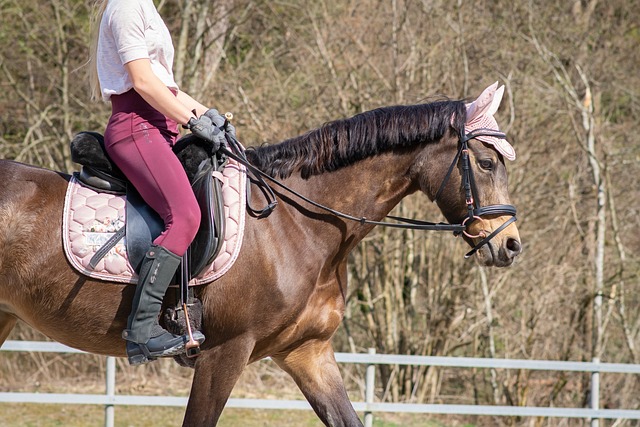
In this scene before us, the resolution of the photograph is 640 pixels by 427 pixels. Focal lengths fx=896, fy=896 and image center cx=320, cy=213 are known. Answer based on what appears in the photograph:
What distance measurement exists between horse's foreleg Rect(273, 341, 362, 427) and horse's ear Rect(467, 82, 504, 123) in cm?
138

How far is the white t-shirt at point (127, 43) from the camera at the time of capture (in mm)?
4133

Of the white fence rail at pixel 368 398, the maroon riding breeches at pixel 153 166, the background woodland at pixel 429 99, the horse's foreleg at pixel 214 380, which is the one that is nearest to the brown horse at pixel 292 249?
the horse's foreleg at pixel 214 380

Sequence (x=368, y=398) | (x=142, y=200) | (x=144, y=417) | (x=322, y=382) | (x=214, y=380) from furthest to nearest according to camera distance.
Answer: (x=144, y=417), (x=368, y=398), (x=322, y=382), (x=142, y=200), (x=214, y=380)

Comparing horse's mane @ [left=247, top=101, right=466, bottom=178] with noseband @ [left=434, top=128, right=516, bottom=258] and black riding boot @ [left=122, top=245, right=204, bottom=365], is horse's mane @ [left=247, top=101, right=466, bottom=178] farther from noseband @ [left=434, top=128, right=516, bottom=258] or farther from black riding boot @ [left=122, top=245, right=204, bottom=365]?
black riding boot @ [left=122, top=245, right=204, bottom=365]

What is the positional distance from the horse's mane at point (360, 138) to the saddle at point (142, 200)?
0.36m

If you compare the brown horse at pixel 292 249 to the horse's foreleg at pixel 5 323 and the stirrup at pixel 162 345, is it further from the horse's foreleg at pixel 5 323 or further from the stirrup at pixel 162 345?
the stirrup at pixel 162 345

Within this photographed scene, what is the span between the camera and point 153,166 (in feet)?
13.7

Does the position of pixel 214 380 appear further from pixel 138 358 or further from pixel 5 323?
pixel 5 323

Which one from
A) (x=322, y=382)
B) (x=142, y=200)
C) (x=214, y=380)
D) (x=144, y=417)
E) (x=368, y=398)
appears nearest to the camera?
(x=214, y=380)

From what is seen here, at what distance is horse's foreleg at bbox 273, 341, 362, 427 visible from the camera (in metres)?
4.57

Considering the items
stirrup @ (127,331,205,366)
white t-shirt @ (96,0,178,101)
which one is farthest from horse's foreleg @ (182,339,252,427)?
white t-shirt @ (96,0,178,101)

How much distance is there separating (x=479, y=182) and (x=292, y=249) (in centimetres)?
97

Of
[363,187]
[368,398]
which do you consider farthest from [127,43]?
[368,398]

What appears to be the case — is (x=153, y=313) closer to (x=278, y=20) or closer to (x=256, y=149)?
(x=256, y=149)
